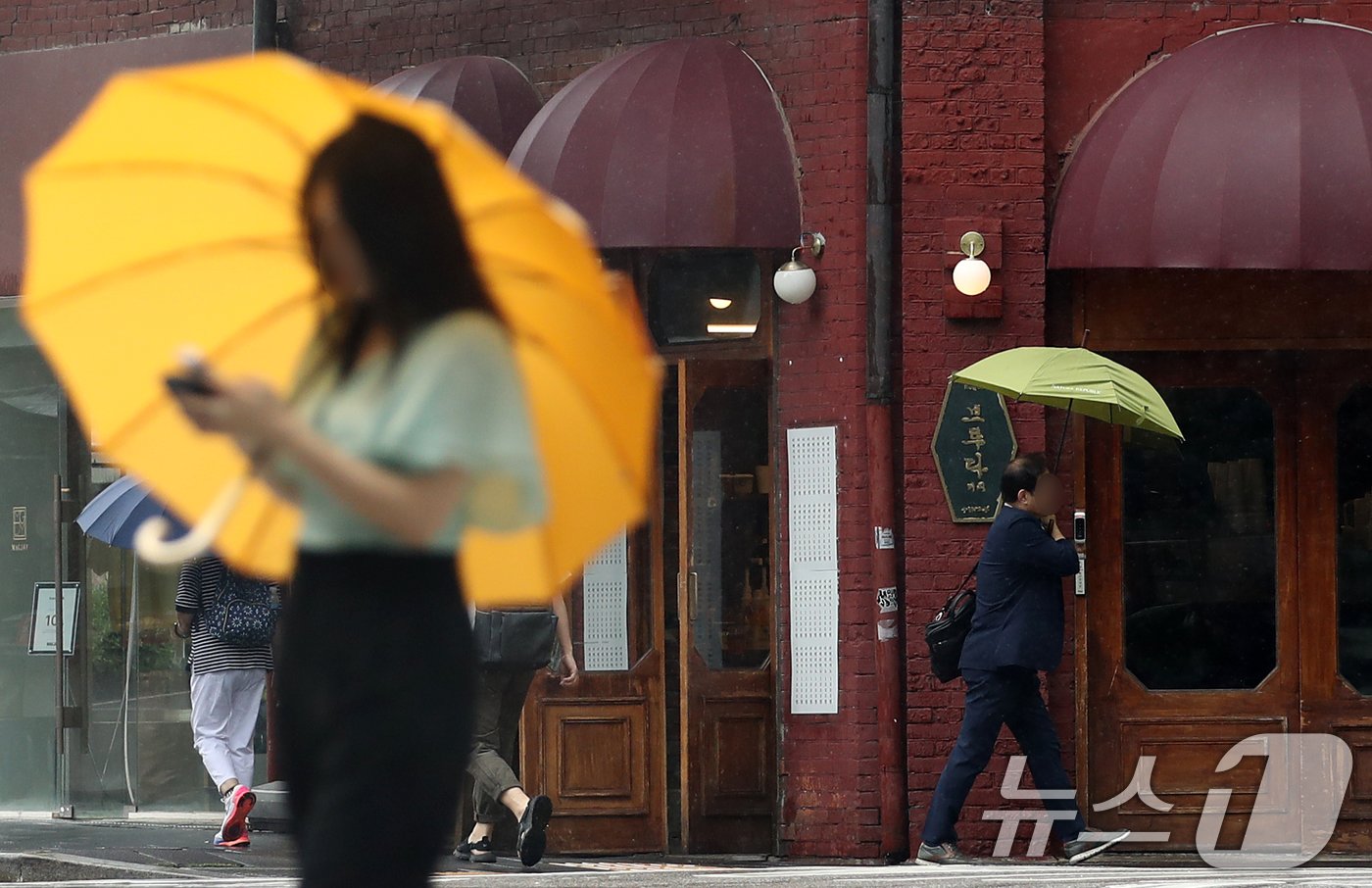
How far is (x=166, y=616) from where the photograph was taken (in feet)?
44.0

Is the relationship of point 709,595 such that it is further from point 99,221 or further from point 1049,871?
point 99,221

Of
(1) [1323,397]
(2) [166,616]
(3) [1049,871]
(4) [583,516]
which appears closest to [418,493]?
(4) [583,516]

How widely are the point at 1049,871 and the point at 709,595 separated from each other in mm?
2873

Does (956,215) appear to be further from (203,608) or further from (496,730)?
(203,608)

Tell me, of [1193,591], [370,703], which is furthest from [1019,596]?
[370,703]

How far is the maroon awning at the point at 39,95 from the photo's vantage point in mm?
12906

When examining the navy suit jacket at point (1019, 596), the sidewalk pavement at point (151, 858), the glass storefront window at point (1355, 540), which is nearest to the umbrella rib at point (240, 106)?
the sidewalk pavement at point (151, 858)

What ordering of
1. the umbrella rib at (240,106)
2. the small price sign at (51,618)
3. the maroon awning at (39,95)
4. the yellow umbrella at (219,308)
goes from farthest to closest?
the small price sign at (51,618)
the maroon awning at (39,95)
the yellow umbrella at (219,308)
the umbrella rib at (240,106)

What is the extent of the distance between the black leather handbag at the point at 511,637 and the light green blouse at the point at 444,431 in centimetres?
659

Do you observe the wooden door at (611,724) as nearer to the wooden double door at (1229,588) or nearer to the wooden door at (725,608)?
the wooden door at (725,608)

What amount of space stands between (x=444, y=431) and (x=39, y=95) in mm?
10815

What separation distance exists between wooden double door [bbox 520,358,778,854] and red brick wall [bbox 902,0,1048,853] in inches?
37.3

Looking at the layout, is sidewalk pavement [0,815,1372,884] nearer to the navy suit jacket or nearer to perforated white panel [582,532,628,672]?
the navy suit jacket

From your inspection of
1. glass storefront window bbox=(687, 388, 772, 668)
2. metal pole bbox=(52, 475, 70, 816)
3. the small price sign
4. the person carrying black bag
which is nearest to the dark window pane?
glass storefront window bbox=(687, 388, 772, 668)
